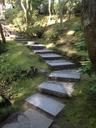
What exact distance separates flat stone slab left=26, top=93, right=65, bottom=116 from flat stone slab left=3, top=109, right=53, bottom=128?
0.19 meters

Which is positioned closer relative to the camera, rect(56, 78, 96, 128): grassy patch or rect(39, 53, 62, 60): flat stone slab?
rect(56, 78, 96, 128): grassy patch

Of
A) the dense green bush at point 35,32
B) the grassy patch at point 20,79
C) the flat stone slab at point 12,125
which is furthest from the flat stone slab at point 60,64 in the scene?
the dense green bush at point 35,32

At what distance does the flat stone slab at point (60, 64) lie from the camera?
25.3 feet

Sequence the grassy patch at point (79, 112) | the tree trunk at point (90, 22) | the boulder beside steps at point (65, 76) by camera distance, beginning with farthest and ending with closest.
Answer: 1. the boulder beside steps at point (65, 76)
2. the grassy patch at point (79, 112)
3. the tree trunk at point (90, 22)

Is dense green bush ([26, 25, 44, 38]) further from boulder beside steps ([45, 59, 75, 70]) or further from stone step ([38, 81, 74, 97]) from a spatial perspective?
stone step ([38, 81, 74, 97])

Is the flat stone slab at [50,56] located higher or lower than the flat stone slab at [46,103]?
higher

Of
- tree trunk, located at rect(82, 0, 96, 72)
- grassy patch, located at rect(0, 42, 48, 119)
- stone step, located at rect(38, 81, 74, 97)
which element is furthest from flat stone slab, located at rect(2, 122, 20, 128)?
tree trunk, located at rect(82, 0, 96, 72)

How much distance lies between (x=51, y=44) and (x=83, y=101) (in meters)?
6.22

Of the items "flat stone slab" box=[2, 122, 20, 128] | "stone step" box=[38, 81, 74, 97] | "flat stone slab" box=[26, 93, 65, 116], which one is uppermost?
"stone step" box=[38, 81, 74, 97]

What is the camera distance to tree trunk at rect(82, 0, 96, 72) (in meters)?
3.69

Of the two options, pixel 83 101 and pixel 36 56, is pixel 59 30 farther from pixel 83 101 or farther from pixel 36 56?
pixel 83 101

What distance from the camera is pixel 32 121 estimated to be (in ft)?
15.7

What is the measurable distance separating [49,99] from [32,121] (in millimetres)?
977

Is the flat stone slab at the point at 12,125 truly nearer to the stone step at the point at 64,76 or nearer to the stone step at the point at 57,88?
the stone step at the point at 57,88
